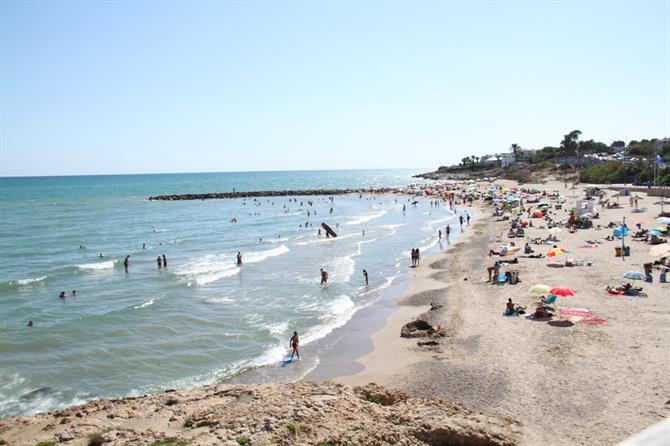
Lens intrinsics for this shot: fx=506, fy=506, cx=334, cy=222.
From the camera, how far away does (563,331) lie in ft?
59.1

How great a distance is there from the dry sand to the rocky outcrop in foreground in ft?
5.70

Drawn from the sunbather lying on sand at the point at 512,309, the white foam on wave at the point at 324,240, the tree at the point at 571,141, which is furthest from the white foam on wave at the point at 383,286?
the tree at the point at 571,141

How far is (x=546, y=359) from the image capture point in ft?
51.3

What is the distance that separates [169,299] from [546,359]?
60.8 feet

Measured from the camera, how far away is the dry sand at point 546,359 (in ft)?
39.3

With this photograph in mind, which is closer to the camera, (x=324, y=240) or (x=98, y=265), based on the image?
(x=98, y=265)

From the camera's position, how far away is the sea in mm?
16984

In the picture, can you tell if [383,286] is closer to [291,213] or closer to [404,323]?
[404,323]

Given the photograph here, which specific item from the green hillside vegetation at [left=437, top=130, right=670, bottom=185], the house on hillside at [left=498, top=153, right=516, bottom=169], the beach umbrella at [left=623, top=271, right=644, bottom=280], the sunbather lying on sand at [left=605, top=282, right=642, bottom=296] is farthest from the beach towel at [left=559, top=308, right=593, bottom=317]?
the house on hillside at [left=498, top=153, right=516, bottom=169]

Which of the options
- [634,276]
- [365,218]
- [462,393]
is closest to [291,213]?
[365,218]

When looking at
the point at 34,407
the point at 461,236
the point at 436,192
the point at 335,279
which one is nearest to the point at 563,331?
the point at 335,279

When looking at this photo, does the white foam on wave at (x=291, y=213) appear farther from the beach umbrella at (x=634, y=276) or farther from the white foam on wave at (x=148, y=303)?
the beach umbrella at (x=634, y=276)

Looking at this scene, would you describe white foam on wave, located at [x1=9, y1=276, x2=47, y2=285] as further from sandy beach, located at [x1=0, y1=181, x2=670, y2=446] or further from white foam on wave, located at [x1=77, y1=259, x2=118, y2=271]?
sandy beach, located at [x1=0, y1=181, x2=670, y2=446]

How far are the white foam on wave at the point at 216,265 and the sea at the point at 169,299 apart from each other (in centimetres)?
12
